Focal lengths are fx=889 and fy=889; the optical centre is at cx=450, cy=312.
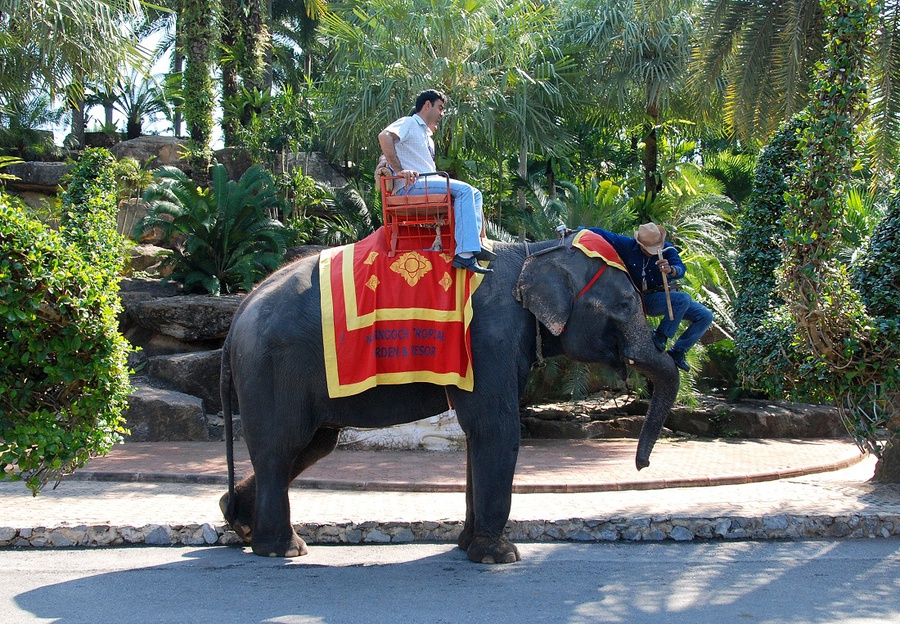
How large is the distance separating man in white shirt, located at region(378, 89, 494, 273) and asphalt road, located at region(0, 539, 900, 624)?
80.5 inches

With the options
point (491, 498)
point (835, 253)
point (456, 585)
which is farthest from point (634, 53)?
point (456, 585)

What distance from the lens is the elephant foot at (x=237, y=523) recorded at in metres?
6.31

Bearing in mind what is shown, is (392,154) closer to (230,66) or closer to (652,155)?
(652,155)

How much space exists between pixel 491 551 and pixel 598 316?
1.71m

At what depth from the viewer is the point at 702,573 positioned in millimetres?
5660

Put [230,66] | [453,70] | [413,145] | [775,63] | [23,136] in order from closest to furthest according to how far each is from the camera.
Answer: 1. [413,145]
2. [775,63]
3. [453,70]
4. [230,66]
5. [23,136]

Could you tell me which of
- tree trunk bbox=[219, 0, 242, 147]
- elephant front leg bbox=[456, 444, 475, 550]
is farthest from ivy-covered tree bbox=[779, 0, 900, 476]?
tree trunk bbox=[219, 0, 242, 147]

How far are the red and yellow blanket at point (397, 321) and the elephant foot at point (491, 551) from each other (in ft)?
3.31

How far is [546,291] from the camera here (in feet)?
19.6

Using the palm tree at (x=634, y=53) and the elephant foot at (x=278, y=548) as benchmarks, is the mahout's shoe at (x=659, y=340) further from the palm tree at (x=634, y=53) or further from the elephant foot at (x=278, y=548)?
the palm tree at (x=634, y=53)

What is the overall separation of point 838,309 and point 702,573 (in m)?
2.82

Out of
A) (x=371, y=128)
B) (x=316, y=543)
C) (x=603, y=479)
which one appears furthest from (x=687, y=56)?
(x=316, y=543)

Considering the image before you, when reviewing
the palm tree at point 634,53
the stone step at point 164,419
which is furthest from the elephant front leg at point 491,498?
the palm tree at point 634,53

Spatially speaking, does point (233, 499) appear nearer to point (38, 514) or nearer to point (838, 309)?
point (38, 514)
